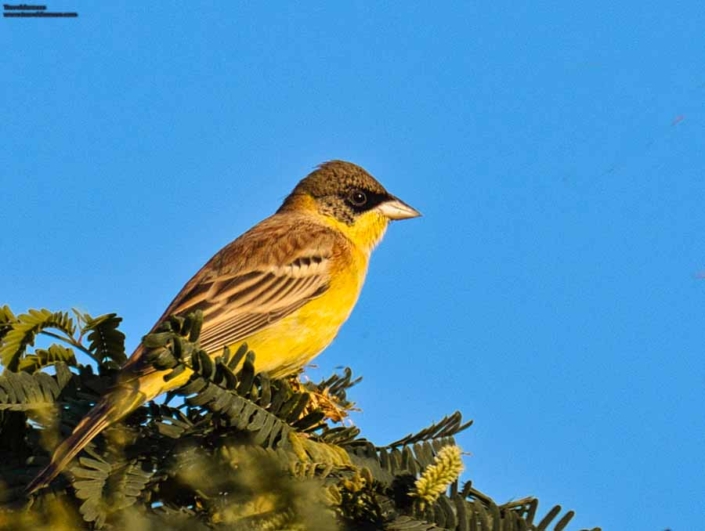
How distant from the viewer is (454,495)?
7.34 feet

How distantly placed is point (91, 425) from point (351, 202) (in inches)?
173

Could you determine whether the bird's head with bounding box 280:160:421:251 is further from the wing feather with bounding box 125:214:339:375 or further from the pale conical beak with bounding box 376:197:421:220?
the wing feather with bounding box 125:214:339:375

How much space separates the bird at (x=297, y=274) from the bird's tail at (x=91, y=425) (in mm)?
1143

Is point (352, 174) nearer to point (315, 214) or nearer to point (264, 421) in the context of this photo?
point (315, 214)

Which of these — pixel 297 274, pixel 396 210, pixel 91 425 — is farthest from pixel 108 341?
pixel 396 210

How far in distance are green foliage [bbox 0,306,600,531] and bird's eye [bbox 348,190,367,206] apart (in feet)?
12.7

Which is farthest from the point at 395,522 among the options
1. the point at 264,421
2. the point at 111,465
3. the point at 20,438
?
the point at 20,438

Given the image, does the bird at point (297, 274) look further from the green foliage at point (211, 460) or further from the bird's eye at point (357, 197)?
the green foliage at point (211, 460)

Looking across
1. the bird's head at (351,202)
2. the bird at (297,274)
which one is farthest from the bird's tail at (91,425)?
the bird's head at (351,202)

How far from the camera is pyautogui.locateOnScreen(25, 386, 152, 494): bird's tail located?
6.48 ft

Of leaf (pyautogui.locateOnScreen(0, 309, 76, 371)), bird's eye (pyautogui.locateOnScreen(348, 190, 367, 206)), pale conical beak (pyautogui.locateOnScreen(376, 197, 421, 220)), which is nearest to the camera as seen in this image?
leaf (pyautogui.locateOnScreen(0, 309, 76, 371))

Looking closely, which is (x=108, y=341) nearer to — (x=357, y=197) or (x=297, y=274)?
(x=297, y=274)

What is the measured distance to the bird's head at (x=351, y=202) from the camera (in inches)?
258

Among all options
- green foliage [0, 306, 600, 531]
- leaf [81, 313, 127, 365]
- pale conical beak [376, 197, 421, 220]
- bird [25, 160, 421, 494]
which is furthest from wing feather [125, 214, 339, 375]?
green foliage [0, 306, 600, 531]
